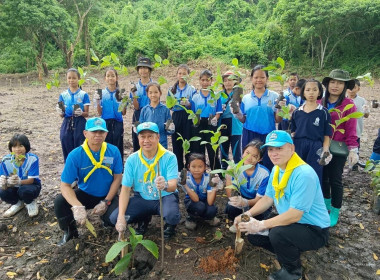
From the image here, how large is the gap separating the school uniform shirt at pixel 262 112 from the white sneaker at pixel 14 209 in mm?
3433

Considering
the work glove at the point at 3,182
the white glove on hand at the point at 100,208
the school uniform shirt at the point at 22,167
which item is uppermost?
the school uniform shirt at the point at 22,167

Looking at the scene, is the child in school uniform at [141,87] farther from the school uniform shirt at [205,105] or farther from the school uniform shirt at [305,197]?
the school uniform shirt at [305,197]

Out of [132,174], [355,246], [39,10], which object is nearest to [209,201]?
[132,174]

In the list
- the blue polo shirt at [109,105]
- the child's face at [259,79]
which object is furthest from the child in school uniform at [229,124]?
the blue polo shirt at [109,105]

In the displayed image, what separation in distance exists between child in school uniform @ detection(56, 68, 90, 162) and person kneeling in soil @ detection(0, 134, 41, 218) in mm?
783

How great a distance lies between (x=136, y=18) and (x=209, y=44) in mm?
9093

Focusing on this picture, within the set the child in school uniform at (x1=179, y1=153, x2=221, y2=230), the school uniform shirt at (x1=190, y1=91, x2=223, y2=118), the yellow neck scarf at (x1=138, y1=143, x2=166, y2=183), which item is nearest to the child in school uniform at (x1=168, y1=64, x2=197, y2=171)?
the school uniform shirt at (x1=190, y1=91, x2=223, y2=118)

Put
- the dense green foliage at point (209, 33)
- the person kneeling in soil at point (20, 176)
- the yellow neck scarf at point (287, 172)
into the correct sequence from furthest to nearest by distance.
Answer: the dense green foliage at point (209, 33) → the person kneeling in soil at point (20, 176) → the yellow neck scarf at point (287, 172)

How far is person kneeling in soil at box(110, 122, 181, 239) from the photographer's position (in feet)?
10.4

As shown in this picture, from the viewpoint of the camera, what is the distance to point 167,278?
9.21 feet

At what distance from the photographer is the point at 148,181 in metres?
3.33

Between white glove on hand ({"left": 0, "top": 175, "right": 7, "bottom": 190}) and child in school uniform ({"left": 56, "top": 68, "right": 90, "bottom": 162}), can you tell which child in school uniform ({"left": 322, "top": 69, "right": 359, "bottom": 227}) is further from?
white glove on hand ({"left": 0, "top": 175, "right": 7, "bottom": 190})

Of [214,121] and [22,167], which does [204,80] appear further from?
[22,167]

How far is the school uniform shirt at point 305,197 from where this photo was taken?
251 centimetres
